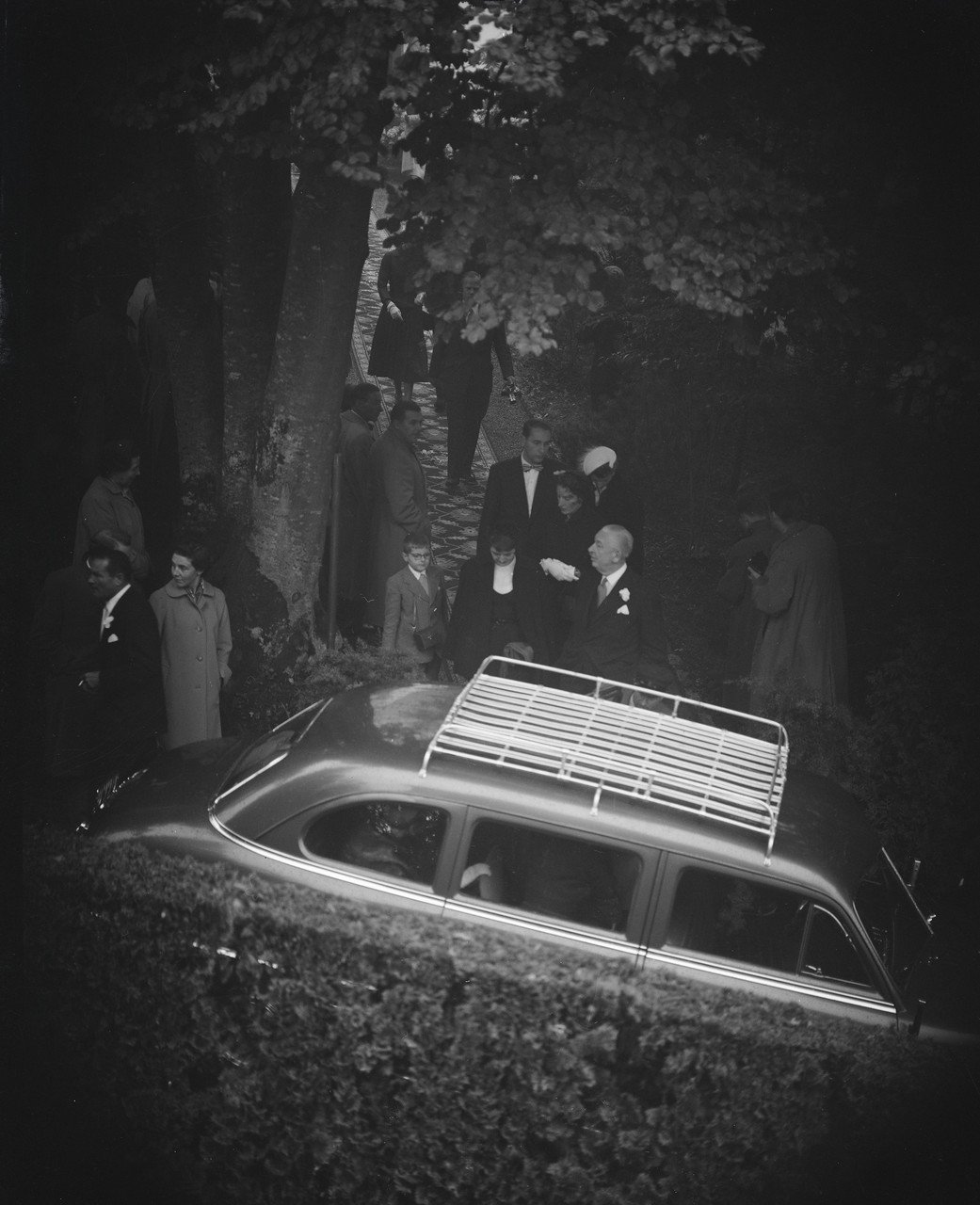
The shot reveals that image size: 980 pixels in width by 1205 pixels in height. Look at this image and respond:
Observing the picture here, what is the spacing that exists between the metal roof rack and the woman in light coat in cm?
206

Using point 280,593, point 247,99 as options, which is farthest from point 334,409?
point 247,99

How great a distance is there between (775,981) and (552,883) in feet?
3.71

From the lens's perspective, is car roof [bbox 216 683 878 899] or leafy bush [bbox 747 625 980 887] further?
leafy bush [bbox 747 625 980 887]

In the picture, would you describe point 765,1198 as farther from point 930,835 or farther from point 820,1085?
point 930,835

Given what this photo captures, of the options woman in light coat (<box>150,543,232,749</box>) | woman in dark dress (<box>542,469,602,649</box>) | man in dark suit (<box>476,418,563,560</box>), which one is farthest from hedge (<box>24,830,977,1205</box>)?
man in dark suit (<box>476,418,563,560</box>)

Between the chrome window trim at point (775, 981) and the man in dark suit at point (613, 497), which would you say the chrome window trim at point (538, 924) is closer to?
the chrome window trim at point (775, 981)

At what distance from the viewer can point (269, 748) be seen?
19.9 ft

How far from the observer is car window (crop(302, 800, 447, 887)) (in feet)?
17.8

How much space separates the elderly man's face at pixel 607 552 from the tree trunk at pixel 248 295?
2.86m

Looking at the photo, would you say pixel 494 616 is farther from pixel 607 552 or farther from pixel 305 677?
pixel 305 677

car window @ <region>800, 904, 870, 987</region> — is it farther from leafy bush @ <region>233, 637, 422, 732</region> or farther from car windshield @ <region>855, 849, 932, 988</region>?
leafy bush @ <region>233, 637, 422, 732</region>

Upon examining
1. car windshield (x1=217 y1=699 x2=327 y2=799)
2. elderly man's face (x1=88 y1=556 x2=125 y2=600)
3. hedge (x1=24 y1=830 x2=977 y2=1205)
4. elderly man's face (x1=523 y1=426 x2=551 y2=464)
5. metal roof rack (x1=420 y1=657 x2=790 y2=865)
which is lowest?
hedge (x1=24 y1=830 x2=977 y2=1205)

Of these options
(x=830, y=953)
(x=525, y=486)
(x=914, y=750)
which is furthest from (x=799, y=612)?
(x=830, y=953)

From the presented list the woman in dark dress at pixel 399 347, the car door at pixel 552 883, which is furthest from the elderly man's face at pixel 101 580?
the woman in dark dress at pixel 399 347
